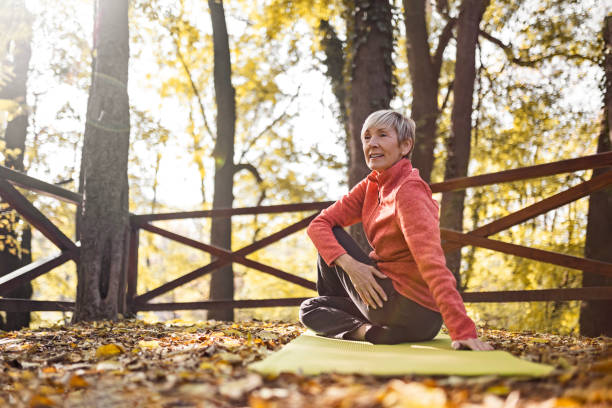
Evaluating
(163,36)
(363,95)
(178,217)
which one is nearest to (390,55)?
(363,95)

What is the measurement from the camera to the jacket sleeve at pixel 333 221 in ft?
9.25

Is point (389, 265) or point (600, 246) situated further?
point (600, 246)

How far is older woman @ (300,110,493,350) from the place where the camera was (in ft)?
7.60

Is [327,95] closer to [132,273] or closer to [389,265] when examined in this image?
[132,273]

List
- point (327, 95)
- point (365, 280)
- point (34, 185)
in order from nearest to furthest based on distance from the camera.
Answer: point (365, 280) < point (34, 185) < point (327, 95)

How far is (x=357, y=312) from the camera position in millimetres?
2951

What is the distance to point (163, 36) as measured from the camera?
40.1 ft

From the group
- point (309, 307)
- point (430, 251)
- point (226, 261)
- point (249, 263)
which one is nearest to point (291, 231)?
point (249, 263)

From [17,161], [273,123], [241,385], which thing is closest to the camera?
[241,385]

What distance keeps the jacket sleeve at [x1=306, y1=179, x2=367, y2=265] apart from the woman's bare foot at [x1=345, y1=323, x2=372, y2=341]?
15.6 inches

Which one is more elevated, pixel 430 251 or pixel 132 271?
pixel 430 251

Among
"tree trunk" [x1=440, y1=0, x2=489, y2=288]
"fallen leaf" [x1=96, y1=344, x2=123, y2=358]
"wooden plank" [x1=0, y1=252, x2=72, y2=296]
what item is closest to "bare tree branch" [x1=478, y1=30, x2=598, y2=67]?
"tree trunk" [x1=440, y1=0, x2=489, y2=288]

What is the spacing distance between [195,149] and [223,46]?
622 cm

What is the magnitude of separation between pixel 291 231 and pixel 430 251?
108 inches
